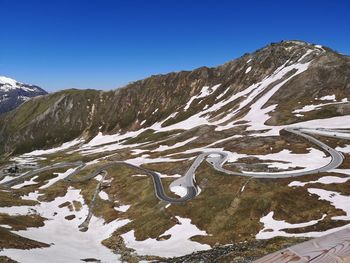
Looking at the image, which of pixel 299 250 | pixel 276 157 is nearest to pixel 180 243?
pixel 276 157

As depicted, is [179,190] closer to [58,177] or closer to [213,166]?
[213,166]

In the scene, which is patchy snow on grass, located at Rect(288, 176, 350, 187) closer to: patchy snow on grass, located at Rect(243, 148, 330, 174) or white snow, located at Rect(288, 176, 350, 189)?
white snow, located at Rect(288, 176, 350, 189)

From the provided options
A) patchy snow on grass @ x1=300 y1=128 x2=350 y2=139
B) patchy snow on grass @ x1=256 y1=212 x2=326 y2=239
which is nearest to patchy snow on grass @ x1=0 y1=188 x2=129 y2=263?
patchy snow on grass @ x1=256 y1=212 x2=326 y2=239

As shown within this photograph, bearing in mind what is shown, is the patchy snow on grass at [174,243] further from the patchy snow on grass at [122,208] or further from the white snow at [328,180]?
the white snow at [328,180]

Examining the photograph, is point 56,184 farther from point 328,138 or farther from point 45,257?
point 328,138

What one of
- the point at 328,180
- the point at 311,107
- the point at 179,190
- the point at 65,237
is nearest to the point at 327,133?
the point at 311,107

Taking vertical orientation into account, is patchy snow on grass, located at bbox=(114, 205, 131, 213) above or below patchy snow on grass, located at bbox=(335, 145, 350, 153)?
below
